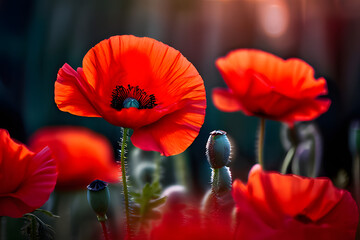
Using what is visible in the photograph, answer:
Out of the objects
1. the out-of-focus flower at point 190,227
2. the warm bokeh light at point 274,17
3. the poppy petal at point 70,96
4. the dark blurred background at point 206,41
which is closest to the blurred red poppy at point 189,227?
the out-of-focus flower at point 190,227

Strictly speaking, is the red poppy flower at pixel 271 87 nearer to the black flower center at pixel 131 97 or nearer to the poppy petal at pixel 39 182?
the black flower center at pixel 131 97

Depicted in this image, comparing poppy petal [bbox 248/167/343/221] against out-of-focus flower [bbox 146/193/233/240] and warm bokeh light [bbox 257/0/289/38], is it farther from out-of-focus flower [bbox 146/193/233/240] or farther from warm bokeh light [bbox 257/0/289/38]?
warm bokeh light [bbox 257/0/289/38]

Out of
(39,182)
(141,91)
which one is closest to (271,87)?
(141,91)

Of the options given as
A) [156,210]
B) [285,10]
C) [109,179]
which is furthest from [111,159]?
[285,10]

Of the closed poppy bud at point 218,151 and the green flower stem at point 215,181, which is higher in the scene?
the closed poppy bud at point 218,151

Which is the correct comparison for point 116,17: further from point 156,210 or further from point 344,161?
point 156,210
